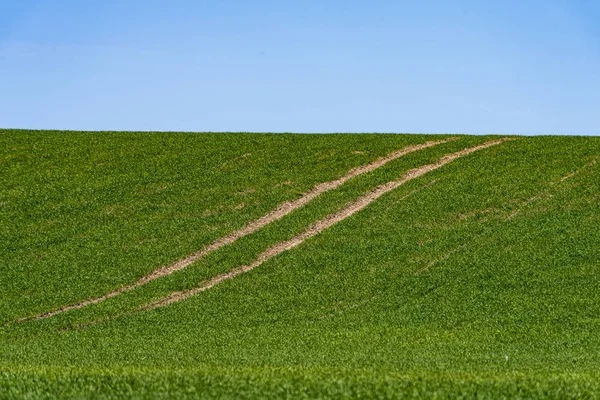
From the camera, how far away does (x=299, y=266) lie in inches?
1751

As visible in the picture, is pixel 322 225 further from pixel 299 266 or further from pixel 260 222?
pixel 299 266

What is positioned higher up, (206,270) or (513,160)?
(513,160)

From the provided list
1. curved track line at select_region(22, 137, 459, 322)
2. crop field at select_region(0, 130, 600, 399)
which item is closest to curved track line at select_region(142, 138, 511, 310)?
crop field at select_region(0, 130, 600, 399)

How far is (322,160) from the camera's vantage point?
6059 centimetres

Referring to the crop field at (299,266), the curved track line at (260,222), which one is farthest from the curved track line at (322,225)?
the curved track line at (260,222)

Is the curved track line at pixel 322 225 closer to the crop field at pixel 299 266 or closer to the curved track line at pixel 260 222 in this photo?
the crop field at pixel 299 266

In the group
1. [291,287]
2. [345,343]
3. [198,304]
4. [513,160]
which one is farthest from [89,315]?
[513,160]

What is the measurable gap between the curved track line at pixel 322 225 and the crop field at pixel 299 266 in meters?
0.13

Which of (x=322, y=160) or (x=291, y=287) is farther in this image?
(x=322, y=160)

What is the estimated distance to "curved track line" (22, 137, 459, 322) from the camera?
42.2 metres

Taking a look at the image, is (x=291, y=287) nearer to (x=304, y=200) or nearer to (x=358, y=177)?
(x=304, y=200)

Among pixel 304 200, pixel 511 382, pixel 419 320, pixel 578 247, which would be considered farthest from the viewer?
pixel 304 200

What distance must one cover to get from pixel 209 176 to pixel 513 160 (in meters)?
17.5

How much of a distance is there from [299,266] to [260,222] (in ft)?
20.9
